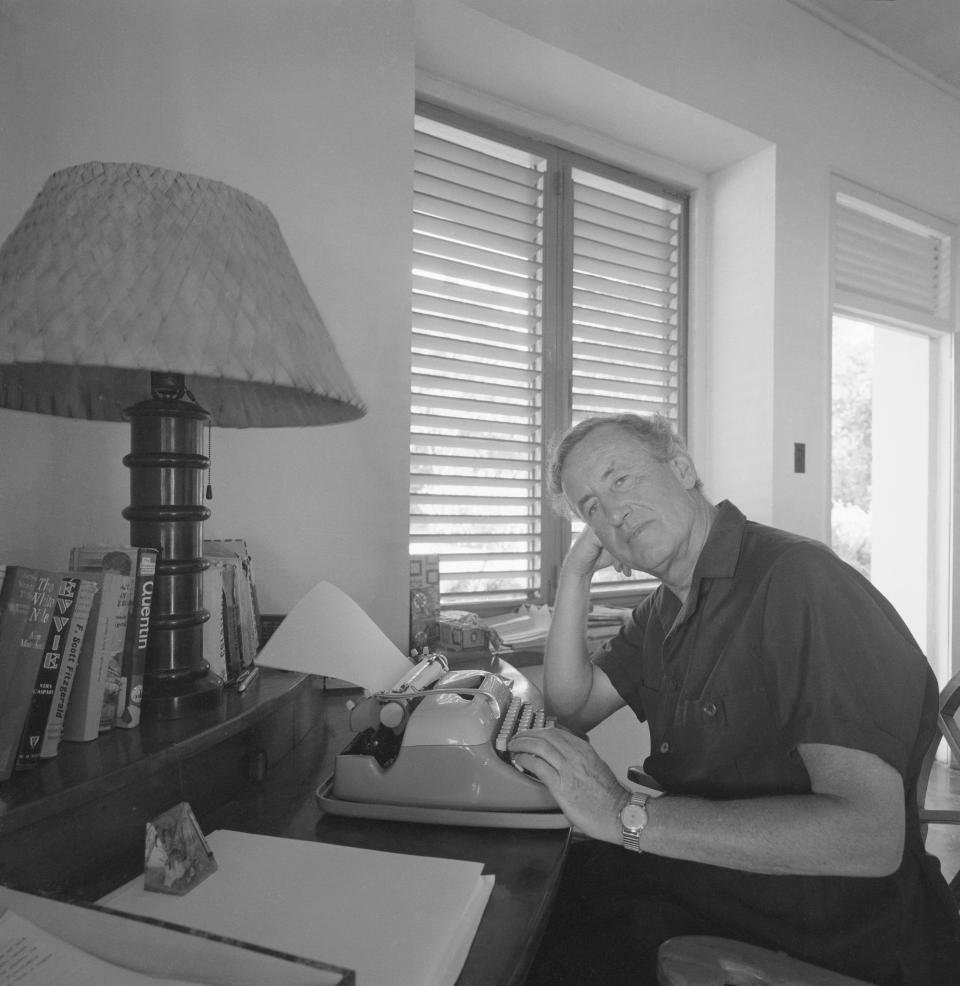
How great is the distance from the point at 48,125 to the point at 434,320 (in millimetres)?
1140

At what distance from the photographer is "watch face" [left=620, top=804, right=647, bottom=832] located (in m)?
0.94

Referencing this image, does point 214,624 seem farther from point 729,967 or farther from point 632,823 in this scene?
point 729,967

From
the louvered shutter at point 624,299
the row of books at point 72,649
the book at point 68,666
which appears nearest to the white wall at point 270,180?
the row of books at point 72,649

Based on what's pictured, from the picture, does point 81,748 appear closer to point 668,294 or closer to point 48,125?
point 48,125

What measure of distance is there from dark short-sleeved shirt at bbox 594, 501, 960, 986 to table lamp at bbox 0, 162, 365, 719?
2.16ft

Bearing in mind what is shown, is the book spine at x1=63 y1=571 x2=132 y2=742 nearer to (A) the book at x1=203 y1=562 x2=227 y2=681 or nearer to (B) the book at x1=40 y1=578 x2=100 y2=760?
(B) the book at x1=40 y1=578 x2=100 y2=760

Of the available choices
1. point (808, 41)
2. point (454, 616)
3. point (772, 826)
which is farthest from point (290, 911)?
point (808, 41)

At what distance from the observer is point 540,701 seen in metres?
1.58

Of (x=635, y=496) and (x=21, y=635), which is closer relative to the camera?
(x=21, y=635)

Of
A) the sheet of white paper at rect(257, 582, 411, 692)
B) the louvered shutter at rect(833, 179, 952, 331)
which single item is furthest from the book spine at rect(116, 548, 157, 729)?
the louvered shutter at rect(833, 179, 952, 331)

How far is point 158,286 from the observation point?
758 millimetres

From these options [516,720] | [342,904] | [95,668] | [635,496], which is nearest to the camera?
[342,904]

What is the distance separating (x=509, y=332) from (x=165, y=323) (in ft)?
5.86

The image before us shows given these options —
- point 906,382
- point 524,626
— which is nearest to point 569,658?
point 524,626
